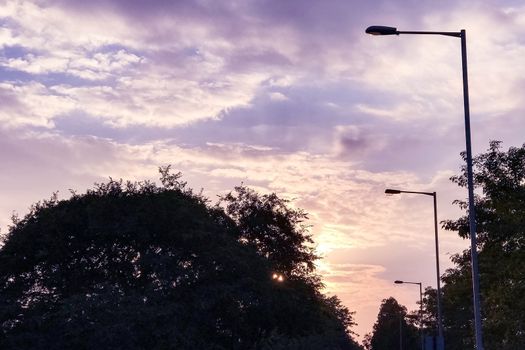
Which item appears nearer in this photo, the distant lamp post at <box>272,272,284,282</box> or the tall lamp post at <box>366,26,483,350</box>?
the tall lamp post at <box>366,26,483,350</box>

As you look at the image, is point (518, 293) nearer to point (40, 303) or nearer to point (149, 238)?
point (149, 238)

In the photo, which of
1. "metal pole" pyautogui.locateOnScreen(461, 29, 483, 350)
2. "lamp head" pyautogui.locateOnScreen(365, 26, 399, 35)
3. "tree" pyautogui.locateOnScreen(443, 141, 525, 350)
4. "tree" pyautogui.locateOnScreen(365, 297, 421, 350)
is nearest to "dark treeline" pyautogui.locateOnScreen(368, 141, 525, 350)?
"tree" pyautogui.locateOnScreen(443, 141, 525, 350)

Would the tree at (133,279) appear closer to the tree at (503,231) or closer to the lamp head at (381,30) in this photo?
the tree at (503,231)

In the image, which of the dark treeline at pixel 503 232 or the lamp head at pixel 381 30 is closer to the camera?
the lamp head at pixel 381 30

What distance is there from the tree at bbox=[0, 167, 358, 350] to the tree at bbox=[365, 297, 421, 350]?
106m

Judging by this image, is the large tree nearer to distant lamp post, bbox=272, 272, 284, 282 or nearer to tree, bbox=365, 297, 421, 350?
distant lamp post, bbox=272, 272, 284, 282

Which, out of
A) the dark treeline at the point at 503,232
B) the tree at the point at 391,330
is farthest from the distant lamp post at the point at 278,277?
the tree at the point at 391,330

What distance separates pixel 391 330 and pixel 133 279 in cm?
12778

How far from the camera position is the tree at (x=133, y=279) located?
41.8 metres

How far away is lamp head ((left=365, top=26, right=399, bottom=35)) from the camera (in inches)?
898

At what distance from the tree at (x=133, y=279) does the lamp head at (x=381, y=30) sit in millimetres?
22877

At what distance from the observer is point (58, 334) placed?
1668 inches

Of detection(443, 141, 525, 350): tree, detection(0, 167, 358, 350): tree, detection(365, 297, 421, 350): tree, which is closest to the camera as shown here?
detection(443, 141, 525, 350): tree

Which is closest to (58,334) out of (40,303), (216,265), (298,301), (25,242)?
(40,303)
